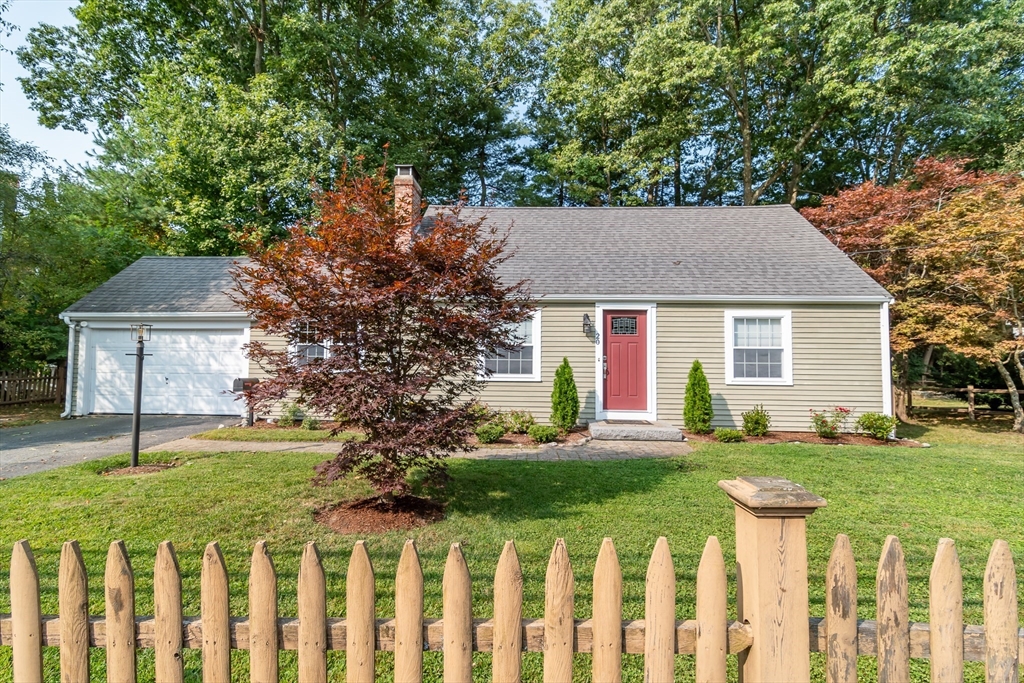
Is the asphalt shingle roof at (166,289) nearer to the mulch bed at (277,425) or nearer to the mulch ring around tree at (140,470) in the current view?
the mulch bed at (277,425)

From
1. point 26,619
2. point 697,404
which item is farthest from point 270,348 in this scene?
point 26,619

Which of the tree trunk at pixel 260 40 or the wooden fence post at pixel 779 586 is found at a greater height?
the tree trunk at pixel 260 40

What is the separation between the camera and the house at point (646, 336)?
973cm

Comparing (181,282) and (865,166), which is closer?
(181,282)

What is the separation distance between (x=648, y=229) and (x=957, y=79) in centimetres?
1223

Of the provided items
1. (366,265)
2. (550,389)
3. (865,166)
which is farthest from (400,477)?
(865,166)

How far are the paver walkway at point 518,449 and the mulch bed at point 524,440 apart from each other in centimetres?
32

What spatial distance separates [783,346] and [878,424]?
2.10 meters

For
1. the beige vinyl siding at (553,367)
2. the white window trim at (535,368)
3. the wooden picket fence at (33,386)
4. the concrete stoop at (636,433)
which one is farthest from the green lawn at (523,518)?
the wooden picket fence at (33,386)

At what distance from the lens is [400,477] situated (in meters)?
4.27

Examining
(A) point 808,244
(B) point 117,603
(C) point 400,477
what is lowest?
(C) point 400,477

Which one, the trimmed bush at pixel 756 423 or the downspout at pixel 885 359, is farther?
the downspout at pixel 885 359

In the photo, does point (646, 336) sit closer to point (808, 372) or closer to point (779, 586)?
point (808, 372)

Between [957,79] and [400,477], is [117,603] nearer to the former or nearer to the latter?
[400,477]
